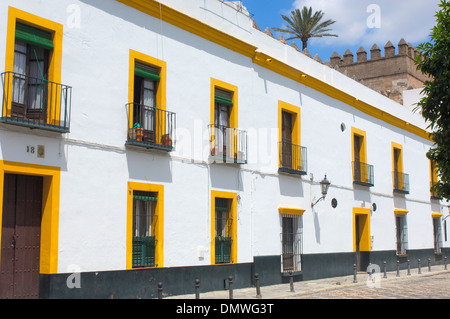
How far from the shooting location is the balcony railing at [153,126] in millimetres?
12648

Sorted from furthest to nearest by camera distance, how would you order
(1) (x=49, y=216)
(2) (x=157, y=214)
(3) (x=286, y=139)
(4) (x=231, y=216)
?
(3) (x=286, y=139) → (4) (x=231, y=216) → (2) (x=157, y=214) → (1) (x=49, y=216)

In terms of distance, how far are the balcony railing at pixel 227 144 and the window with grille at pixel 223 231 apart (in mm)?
1177

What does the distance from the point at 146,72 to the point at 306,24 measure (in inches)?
753

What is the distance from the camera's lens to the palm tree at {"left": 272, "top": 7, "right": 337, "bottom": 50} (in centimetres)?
3036

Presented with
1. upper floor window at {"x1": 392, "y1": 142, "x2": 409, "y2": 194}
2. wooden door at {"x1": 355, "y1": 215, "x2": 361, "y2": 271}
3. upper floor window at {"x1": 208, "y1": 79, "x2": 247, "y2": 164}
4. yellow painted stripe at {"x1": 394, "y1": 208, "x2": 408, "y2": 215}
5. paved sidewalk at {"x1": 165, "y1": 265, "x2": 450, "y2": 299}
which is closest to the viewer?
paved sidewalk at {"x1": 165, "y1": 265, "x2": 450, "y2": 299}

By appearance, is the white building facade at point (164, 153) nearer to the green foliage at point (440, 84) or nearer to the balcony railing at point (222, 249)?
the balcony railing at point (222, 249)

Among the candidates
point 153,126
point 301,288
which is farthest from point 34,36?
point 301,288

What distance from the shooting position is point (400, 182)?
997 inches

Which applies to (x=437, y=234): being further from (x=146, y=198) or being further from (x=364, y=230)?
(x=146, y=198)

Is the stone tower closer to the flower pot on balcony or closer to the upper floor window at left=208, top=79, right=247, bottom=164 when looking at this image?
the upper floor window at left=208, top=79, right=247, bottom=164

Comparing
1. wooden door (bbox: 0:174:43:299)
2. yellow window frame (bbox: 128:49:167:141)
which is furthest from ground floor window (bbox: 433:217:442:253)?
wooden door (bbox: 0:174:43:299)

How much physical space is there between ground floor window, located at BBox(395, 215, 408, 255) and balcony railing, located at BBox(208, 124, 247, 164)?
12.1 metres

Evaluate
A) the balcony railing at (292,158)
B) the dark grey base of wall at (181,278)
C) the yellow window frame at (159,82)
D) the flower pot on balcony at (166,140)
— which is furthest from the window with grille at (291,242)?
the yellow window frame at (159,82)

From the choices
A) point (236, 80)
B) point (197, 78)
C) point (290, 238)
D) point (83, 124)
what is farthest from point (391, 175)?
point (83, 124)
